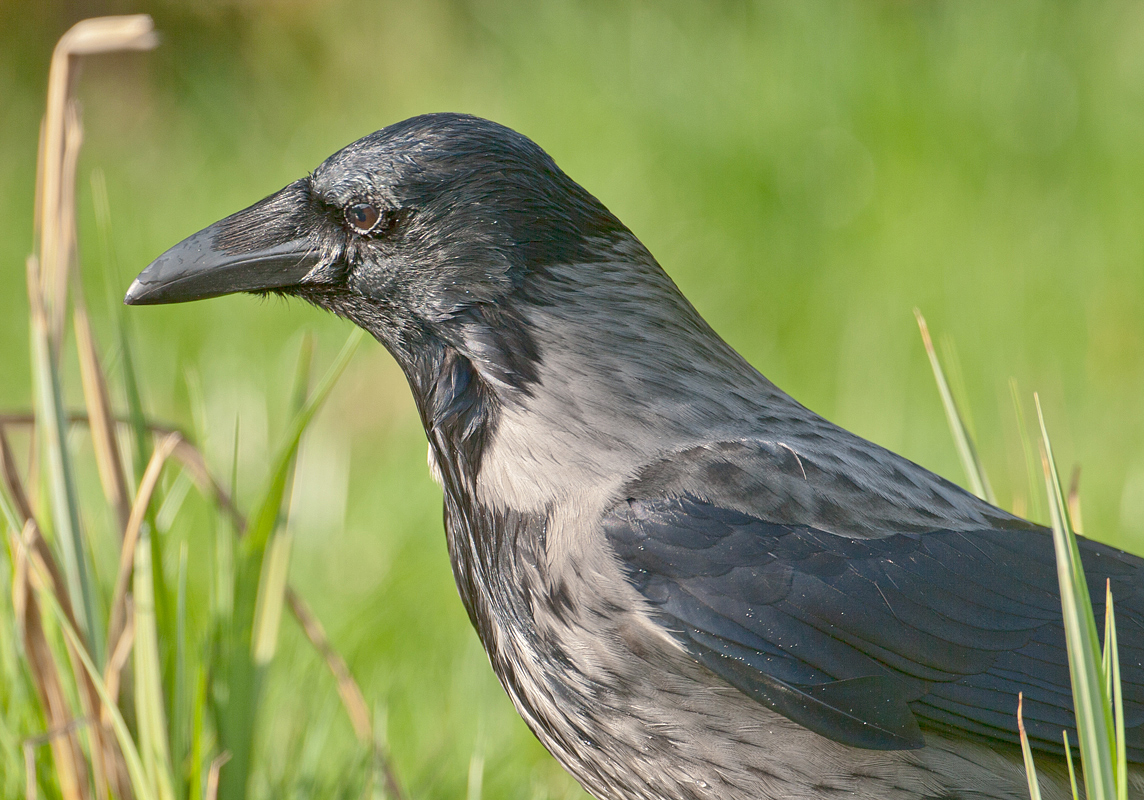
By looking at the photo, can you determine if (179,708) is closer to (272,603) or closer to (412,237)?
(272,603)

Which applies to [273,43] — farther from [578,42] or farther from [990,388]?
[990,388]

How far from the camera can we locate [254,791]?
230 centimetres

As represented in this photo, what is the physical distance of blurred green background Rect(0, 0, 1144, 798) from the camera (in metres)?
4.32

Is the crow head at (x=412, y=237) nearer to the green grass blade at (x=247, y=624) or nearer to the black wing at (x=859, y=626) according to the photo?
the green grass blade at (x=247, y=624)

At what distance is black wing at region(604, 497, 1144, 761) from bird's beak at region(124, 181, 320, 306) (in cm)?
66

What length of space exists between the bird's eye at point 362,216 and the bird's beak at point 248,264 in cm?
8

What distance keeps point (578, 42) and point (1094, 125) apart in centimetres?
253

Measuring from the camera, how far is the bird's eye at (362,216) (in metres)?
1.81

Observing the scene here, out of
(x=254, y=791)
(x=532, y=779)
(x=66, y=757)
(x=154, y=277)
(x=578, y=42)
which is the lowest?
(x=532, y=779)

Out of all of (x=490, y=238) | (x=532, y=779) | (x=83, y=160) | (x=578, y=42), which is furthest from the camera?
(x=83, y=160)

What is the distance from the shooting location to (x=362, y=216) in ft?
5.95

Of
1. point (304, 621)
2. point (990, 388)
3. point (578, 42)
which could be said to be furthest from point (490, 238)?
point (578, 42)

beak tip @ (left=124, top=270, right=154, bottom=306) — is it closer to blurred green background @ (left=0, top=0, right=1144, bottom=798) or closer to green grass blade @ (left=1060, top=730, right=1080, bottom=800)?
green grass blade @ (left=1060, top=730, right=1080, bottom=800)

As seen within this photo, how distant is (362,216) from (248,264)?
21cm
